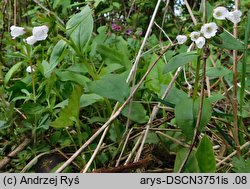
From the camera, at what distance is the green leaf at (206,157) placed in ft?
2.50

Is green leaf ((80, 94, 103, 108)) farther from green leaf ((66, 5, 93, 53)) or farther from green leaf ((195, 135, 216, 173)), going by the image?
green leaf ((195, 135, 216, 173))

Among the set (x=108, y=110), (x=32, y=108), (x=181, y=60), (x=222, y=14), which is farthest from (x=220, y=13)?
(x=32, y=108)

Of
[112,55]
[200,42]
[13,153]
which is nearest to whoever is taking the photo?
[200,42]

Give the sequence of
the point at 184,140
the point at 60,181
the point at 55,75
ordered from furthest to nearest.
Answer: the point at 55,75, the point at 184,140, the point at 60,181

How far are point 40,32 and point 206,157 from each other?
0.41 metres

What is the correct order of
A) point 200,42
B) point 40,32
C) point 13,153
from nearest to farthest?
point 200,42, point 40,32, point 13,153

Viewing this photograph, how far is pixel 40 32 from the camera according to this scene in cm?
85

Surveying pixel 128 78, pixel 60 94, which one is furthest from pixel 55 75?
pixel 128 78

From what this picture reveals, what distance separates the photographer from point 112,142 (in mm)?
974

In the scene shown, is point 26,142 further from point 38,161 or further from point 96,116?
point 96,116

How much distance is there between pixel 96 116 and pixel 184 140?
0.27 m

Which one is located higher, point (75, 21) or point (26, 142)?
point (75, 21)

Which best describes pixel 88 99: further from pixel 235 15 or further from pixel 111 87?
pixel 235 15

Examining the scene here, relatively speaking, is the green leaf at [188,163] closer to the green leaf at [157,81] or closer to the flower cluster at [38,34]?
the green leaf at [157,81]
